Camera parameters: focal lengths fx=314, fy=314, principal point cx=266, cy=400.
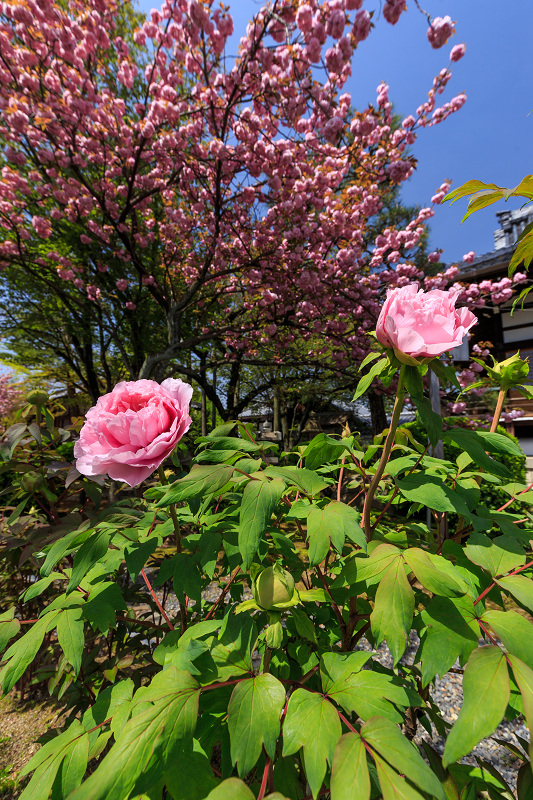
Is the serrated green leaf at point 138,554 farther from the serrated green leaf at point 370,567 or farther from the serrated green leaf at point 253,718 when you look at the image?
the serrated green leaf at point 370,567

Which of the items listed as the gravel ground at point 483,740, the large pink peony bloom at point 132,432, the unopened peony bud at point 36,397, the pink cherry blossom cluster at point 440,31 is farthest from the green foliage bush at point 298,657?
the pink cherry blossom cluster at point 440,31

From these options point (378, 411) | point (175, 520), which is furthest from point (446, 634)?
point (378, 411)

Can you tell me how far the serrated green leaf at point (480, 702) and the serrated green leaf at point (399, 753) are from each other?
0.04m

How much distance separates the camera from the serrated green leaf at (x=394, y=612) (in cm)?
66

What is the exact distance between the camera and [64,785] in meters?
0.73

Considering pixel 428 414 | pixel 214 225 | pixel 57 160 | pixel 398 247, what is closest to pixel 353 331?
pixel 398 247

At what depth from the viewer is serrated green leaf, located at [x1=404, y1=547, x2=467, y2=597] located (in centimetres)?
66

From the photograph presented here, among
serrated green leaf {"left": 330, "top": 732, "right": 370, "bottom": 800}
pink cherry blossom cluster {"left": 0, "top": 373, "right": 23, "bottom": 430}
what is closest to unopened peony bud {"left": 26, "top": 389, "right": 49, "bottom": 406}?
serrated green leaf {"left": 330, "top": 732, "right": 370, "bottom": 800}

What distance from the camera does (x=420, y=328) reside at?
2.50ft

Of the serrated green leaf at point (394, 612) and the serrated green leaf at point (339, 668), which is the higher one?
the serrated green leaf at point (394, 612)

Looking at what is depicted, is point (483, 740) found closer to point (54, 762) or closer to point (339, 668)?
point (339, 668)

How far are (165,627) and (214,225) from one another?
6.68 metres

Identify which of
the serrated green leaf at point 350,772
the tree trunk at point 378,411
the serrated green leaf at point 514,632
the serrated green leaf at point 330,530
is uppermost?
the serrated green leaf at point 330,530

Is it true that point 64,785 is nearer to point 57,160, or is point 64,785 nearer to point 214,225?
point 214,225
